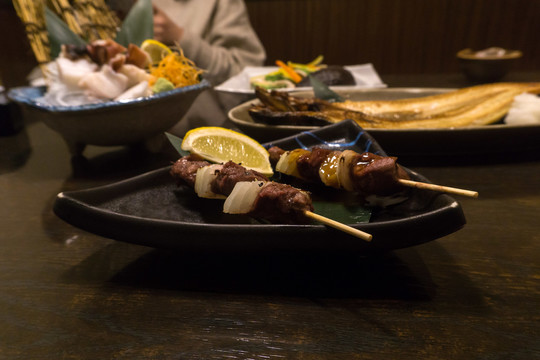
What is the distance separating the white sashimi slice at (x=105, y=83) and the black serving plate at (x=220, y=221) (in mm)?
911

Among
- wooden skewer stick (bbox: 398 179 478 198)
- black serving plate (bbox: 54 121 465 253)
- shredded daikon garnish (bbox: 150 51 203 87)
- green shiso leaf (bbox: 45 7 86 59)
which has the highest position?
green shiso leaf (bbox: 45 7 86 59)

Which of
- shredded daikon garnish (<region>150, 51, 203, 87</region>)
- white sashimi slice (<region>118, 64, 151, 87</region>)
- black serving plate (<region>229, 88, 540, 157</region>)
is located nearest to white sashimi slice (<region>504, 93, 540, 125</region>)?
black serving plate (<region>229, 88, 540, 157</region>)

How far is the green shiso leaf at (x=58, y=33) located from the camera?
2.29 metres

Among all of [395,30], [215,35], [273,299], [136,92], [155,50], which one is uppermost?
[395,30]

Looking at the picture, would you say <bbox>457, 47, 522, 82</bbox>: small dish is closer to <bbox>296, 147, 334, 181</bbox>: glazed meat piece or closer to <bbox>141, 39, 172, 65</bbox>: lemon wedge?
<bbox>141, 39, 172, 65</bbox>: lemon wedge

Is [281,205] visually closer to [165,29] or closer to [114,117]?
[114,117]

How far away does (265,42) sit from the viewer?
6.86m

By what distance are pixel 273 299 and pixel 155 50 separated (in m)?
2.07

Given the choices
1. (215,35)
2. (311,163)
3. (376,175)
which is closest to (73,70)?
(311,163)

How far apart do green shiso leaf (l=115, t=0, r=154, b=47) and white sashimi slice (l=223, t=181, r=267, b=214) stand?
2020 millimetres

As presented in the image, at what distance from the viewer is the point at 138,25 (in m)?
2.57

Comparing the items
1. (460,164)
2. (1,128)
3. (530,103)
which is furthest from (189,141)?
(1,128)

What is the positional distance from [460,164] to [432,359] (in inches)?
48.6

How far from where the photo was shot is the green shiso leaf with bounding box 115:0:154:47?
2.55 metres
